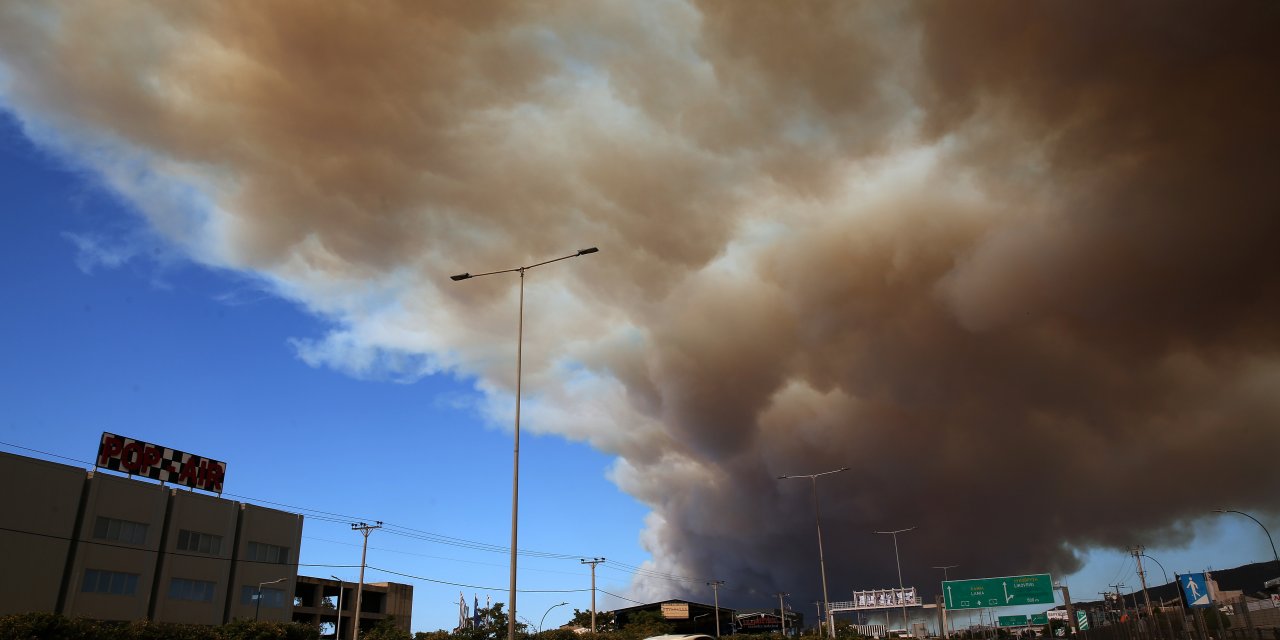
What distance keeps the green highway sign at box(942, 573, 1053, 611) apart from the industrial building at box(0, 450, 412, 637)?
246ft

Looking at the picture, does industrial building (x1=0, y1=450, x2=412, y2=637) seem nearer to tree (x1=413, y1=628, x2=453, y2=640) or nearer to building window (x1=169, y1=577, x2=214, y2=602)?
building window (x1=169, y1=577, x2=214, y2=602)

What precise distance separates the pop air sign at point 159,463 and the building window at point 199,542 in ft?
17.0

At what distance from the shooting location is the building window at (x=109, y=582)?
78500 mm

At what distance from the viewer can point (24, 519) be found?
73.9 metres

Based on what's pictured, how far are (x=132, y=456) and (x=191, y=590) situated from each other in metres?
15.7

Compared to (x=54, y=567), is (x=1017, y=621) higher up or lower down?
lower down

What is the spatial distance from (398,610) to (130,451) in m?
67.0

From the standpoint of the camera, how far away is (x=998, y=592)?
3115 inches

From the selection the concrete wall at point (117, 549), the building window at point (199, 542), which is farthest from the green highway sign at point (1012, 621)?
the concrete wall at point (117, 549)

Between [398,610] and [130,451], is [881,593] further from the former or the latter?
[130,451]

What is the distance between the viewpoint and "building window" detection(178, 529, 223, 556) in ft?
292

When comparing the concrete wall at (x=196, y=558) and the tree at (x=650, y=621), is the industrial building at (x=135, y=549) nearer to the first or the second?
the concrete wall at (x=196, y=558)

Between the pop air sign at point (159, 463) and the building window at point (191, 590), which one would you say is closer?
the pop air sign at point (159, 463)

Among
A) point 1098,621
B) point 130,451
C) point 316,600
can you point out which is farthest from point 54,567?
point 1098,621
